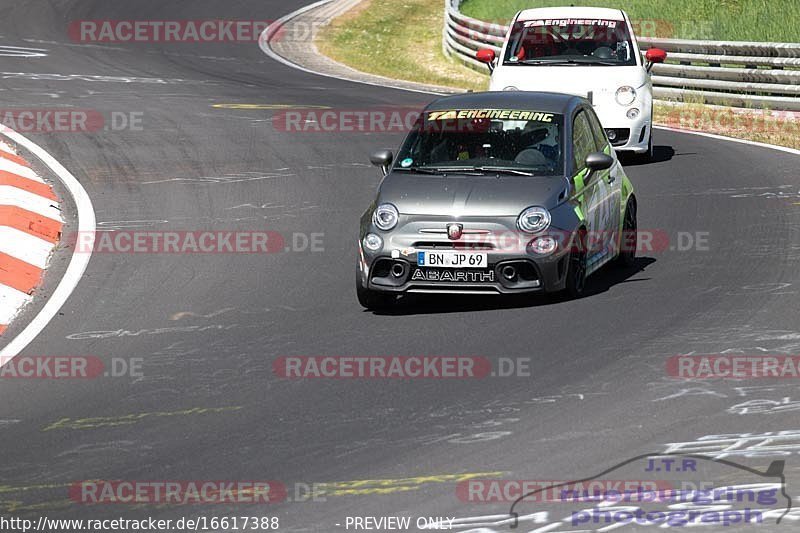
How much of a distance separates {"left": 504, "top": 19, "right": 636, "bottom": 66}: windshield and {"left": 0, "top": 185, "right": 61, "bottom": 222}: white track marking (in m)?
6.44

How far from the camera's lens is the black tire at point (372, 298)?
424 inches

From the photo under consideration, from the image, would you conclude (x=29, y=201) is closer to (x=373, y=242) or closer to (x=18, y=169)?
(x=18, y=169)

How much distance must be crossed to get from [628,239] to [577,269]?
5.02 ft

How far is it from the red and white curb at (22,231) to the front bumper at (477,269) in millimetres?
2850

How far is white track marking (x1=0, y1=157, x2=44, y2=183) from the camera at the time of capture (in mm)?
15891

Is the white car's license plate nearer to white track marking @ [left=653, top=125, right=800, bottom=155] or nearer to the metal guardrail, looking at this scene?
white track marking @ [left=653, top=125, right=800, bottom=155]

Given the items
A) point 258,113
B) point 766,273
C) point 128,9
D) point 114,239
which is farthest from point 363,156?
point 128,9

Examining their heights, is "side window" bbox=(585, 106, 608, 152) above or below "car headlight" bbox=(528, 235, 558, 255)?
above

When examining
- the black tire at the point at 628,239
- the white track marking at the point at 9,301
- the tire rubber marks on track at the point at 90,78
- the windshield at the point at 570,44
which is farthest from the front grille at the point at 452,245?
the tire rubber marks on track at the point at 90,78

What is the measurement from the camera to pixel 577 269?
10.9m

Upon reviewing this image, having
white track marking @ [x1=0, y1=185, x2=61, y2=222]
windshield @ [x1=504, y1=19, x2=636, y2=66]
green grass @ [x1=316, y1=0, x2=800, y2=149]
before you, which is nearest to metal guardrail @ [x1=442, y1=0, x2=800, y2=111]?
green grass @ [x1=316, y1=0, x2=800, y2=149]

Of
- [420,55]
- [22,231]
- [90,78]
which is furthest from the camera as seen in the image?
[420,55]

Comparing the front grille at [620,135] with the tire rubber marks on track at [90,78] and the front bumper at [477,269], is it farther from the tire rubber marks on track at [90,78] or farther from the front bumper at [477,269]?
the tire rubber marks on track at [90,78]

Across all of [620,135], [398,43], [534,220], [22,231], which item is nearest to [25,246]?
[22,231]
